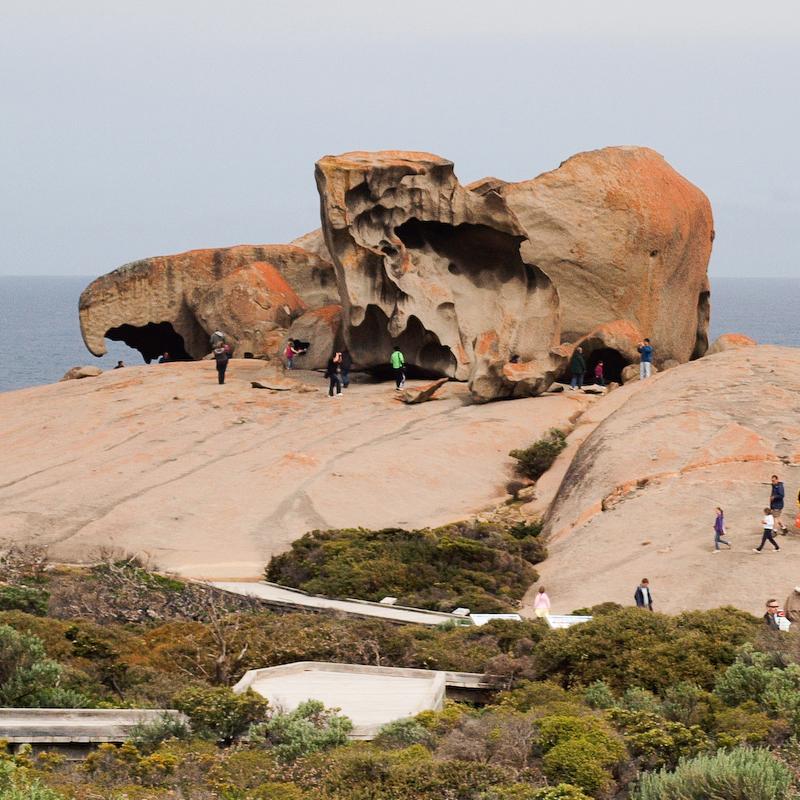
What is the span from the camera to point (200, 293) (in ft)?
149

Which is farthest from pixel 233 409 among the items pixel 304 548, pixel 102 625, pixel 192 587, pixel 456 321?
pixel 102 625

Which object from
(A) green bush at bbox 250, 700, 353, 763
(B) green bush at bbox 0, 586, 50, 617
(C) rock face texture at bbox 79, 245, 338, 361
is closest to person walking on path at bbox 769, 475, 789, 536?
(B) green bush at bbox 0, 586, 50, 617

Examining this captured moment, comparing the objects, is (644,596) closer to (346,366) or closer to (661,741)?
(661,741)

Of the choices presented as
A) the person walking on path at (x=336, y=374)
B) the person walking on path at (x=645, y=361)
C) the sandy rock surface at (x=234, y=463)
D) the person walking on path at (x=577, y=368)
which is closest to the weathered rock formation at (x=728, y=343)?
the person walking on path at (x=645, y=361)

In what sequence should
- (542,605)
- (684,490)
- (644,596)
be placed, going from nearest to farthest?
(644,596) → (542,605) → (684,490)

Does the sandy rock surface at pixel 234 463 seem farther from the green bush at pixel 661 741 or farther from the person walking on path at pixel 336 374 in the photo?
the green bush at pixel 661 741

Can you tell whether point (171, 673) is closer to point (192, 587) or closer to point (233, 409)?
point (192, 587)

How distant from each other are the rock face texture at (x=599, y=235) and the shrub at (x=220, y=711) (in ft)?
90.9

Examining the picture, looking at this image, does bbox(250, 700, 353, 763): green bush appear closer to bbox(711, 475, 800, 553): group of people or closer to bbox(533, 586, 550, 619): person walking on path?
bbox(533, 586, 550, 619): person walking on path

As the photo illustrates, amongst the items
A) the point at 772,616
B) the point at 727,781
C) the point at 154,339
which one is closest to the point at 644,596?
the point at 772,616

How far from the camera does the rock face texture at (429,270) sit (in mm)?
38531

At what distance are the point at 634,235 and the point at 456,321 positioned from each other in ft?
20.8

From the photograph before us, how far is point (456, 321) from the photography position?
39.1 m

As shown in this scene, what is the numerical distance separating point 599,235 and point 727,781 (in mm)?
31029
